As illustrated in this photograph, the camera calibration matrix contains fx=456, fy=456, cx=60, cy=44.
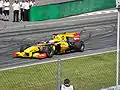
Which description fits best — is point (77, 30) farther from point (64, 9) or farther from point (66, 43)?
point (66, 43)

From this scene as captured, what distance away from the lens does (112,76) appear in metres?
15.1

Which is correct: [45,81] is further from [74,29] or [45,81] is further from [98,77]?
[74,29]

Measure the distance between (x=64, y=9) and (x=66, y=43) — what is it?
1303cm

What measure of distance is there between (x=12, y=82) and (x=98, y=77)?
9.33ft

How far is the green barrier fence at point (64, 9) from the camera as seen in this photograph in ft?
108

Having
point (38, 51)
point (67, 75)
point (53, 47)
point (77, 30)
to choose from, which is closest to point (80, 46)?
point (53, 47)

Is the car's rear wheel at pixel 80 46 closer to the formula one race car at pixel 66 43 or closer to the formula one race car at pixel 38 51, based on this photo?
the formula one race car at pixel 66 43

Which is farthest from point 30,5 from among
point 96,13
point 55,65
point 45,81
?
point 45,81

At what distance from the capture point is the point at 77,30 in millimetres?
28906

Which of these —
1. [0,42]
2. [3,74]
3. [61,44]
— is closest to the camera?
[3,74]

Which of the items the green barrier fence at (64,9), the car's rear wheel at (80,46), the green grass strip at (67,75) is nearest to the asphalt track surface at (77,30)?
the car's rear wheel at (80,46)

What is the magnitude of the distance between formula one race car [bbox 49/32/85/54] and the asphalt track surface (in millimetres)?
244

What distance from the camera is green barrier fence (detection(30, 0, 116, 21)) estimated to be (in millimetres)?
32825

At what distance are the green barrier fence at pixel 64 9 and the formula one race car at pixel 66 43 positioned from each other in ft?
35.6
